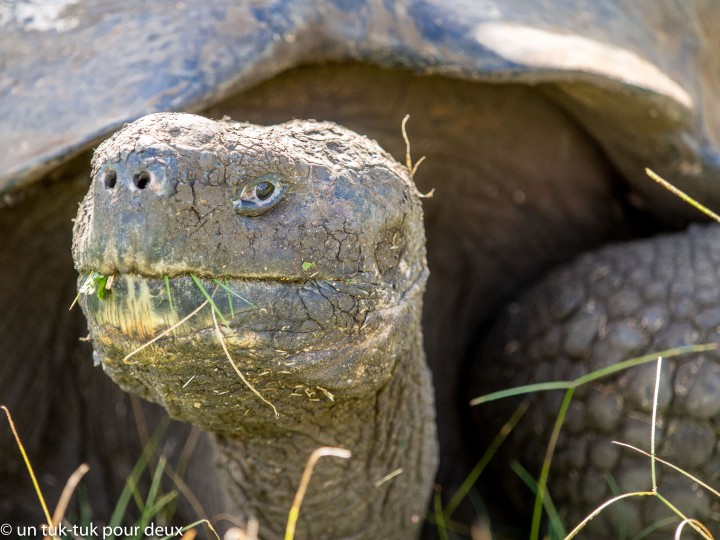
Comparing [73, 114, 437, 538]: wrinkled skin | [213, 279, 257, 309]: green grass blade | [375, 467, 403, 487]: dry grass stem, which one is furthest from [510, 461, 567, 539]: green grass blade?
[213, 279, 257, 309]: green grass blade

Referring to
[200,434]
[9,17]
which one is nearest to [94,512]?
[200,434]

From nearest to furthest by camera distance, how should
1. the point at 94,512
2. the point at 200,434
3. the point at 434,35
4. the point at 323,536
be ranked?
the point at 323,536 → the point at 434,35 → the point at 200,434 → the point at 94,512

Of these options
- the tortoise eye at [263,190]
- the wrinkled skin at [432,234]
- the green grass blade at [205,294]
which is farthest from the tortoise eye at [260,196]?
the wrinkled skin at [432,234]

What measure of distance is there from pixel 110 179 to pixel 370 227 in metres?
0.37

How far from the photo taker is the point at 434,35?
2.00 metres

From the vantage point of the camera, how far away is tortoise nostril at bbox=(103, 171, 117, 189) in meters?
1.23

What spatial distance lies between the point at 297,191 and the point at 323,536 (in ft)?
2.58

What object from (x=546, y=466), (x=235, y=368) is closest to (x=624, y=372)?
(x=546, y=466)

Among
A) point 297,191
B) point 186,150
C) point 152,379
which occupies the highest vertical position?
point 186,150

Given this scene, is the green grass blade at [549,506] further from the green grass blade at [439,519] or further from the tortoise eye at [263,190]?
the tortoise eye at [263,190]

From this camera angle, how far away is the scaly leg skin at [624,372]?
2.01 m

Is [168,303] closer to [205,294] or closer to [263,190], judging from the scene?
[205,294]

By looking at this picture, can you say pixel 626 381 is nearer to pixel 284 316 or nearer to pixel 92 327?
pixel 284 316

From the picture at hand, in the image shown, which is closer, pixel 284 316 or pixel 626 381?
pixel 284 316
